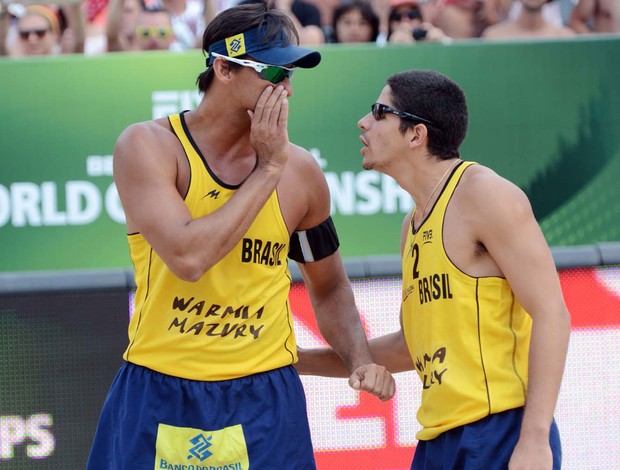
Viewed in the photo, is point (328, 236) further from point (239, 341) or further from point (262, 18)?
point (262, 18)

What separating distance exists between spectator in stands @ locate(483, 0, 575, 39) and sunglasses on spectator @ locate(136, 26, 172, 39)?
98.3 inches

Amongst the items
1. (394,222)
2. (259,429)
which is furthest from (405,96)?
(394,222)

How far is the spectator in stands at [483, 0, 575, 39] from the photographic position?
26.8 feet

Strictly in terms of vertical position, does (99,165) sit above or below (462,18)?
below

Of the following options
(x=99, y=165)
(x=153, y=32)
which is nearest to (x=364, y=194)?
(x=99, y=165)

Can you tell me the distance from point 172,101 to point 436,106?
4373mm

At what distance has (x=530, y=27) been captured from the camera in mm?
8219

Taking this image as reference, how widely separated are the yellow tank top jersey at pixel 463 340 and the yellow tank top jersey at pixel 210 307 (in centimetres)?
50

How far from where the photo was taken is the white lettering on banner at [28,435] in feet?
13.1

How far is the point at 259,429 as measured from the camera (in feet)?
11.0

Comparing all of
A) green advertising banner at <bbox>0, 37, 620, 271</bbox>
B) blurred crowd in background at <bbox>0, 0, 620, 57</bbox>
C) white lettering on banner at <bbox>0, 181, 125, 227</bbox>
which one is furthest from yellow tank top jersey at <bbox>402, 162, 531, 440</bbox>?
blurred crowd in background at <bbox>0, 0, 620, 57</bbox>

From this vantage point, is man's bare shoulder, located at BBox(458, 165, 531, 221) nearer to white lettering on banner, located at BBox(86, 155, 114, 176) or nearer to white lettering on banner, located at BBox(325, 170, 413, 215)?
white lettering on banner, located at BBox(325, 170, 413, 215)

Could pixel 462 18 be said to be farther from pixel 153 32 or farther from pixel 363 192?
pixel 153 32

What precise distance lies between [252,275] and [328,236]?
0.42m
